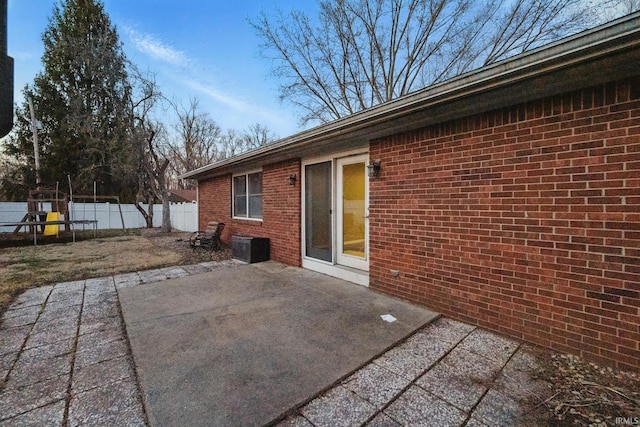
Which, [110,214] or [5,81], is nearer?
[5,81]

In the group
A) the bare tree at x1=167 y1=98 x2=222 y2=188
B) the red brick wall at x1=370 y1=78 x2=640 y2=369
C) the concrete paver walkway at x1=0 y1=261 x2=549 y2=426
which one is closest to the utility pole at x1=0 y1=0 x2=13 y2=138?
the concrete paver walkway at x1=0 y1=261 x2=549 y2=426

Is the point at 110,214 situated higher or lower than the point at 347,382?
higher

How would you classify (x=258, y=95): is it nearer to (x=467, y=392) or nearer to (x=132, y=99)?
(x=132, y=99)

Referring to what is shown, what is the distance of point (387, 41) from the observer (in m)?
11.3

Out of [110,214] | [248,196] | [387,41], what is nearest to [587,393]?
[248,196]

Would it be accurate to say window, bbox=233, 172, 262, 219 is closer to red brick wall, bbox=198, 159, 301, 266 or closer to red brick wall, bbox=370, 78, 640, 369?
red brick wall, bbox=198, 159, 301, 266

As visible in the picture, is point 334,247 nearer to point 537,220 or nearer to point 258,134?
point 537,220

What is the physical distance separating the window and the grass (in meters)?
2.01

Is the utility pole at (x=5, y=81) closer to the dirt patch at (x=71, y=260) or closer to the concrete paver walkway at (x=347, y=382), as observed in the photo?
the concrete paver walkway at (x=347, y=382)

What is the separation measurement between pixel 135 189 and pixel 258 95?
12105 mm

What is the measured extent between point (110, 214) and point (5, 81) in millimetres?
18338

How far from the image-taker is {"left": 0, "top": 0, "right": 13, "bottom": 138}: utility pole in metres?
0.67

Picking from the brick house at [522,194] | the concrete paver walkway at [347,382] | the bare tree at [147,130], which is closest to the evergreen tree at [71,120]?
the bare tree at [147,130]

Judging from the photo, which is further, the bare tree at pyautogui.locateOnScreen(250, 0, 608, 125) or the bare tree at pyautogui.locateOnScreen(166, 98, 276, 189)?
the bare tree at pyautogui.locateOnScreen(166, 98, 276, 189)
